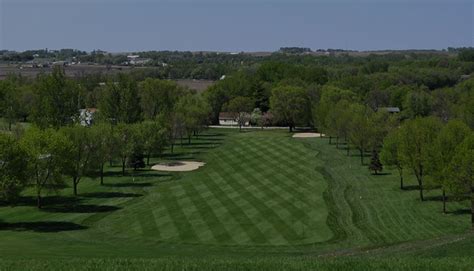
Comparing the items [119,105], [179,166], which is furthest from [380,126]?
[119,105]

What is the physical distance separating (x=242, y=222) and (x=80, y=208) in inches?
596

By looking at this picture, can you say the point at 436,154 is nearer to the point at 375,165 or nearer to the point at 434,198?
the point at 434,198

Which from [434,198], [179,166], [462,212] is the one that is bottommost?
[179,166]

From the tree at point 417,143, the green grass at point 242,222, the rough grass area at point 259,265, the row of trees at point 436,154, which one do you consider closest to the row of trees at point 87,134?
the green grass at point 242,222

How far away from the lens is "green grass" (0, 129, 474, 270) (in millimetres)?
29656

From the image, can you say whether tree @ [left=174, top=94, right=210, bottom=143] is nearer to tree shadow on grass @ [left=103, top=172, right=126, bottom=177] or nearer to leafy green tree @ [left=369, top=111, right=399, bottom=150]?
tree shadow on grass @ [left=103, top=172, right=126, bottom=177]

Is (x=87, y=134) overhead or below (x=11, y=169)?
overhead

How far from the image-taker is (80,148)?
59.8 m

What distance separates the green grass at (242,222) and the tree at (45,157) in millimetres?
2233

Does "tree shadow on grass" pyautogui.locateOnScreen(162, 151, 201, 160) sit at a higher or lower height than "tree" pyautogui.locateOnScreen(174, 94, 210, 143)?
lower

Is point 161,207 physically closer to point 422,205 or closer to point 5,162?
point 5,162

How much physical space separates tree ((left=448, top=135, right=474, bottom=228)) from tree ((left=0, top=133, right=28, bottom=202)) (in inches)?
1268

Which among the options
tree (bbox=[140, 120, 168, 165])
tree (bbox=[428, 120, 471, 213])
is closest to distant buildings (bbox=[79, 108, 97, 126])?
tree (bbox=[140, 120, 168, 165])

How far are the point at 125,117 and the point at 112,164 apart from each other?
40.6 feet
